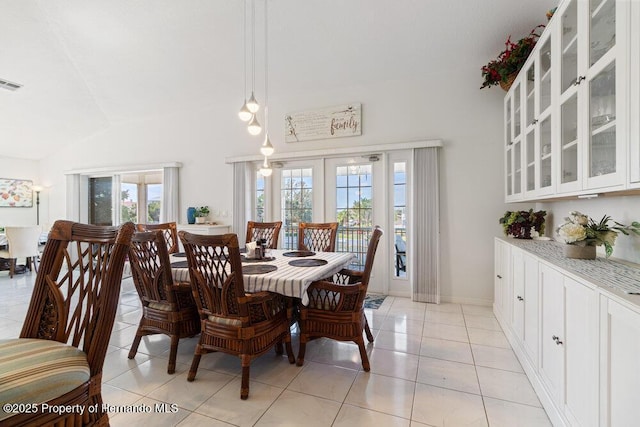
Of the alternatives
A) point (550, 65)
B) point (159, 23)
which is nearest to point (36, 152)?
point (159, 23)

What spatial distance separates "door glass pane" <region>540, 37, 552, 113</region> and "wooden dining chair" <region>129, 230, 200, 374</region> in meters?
3.00

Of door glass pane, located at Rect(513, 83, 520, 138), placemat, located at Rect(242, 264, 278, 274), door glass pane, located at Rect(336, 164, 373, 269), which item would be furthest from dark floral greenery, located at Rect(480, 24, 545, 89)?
placemat, located at Rect(242, 264, 278, 274)

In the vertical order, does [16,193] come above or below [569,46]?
below

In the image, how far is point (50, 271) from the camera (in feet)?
4.03

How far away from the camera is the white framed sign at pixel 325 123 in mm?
4095

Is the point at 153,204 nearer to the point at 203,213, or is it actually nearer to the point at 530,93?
the point at 203,213

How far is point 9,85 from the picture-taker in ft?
13.9

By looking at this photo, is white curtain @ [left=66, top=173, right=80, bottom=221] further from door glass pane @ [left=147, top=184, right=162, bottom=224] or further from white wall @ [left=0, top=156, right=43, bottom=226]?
door glass pane @ [left=147, top=184, right=162, bottom=224]

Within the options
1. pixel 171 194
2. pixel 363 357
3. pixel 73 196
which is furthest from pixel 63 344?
pixel 73 196

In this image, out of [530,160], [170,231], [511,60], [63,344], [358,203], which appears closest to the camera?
[63,344]

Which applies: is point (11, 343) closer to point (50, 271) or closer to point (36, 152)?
point (50, 271)

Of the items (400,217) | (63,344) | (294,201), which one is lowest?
(63,344)

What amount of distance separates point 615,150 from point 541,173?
39.1 inches

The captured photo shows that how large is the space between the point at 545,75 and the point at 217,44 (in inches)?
134
